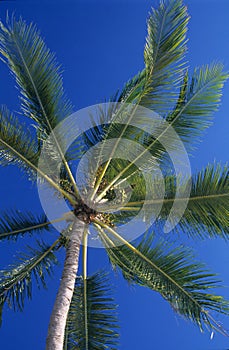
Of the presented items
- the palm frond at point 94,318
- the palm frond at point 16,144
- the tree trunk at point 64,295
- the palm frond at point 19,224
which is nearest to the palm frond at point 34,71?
the palm frond at point 16,144

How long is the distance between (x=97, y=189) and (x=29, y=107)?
1744 mm

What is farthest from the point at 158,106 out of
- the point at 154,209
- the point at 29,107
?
the point at 29,107

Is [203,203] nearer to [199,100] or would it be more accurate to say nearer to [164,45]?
[199,100]

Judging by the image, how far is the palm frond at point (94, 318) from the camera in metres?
6.44

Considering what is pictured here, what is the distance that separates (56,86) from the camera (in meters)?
7.39

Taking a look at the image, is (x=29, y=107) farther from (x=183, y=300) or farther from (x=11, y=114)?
(x=183, y=300)

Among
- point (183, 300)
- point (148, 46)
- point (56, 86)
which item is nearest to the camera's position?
point (183, 300)

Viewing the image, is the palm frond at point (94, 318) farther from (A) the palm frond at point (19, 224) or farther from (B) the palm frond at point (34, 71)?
(B) the palm frond at point (34, 71)

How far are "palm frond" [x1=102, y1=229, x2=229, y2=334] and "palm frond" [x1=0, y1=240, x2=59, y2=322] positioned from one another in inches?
42.5

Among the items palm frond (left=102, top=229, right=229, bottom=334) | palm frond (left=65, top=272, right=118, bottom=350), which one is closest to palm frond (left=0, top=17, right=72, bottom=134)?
palm frond (left=102, top=229, right=229, bottom=334)

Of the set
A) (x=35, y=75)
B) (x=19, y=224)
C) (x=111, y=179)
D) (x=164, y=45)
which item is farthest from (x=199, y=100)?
(x=19, y=224)

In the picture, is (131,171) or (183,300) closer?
(183,300)

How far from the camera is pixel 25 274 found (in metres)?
6.96

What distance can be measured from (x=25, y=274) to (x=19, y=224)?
979mm
